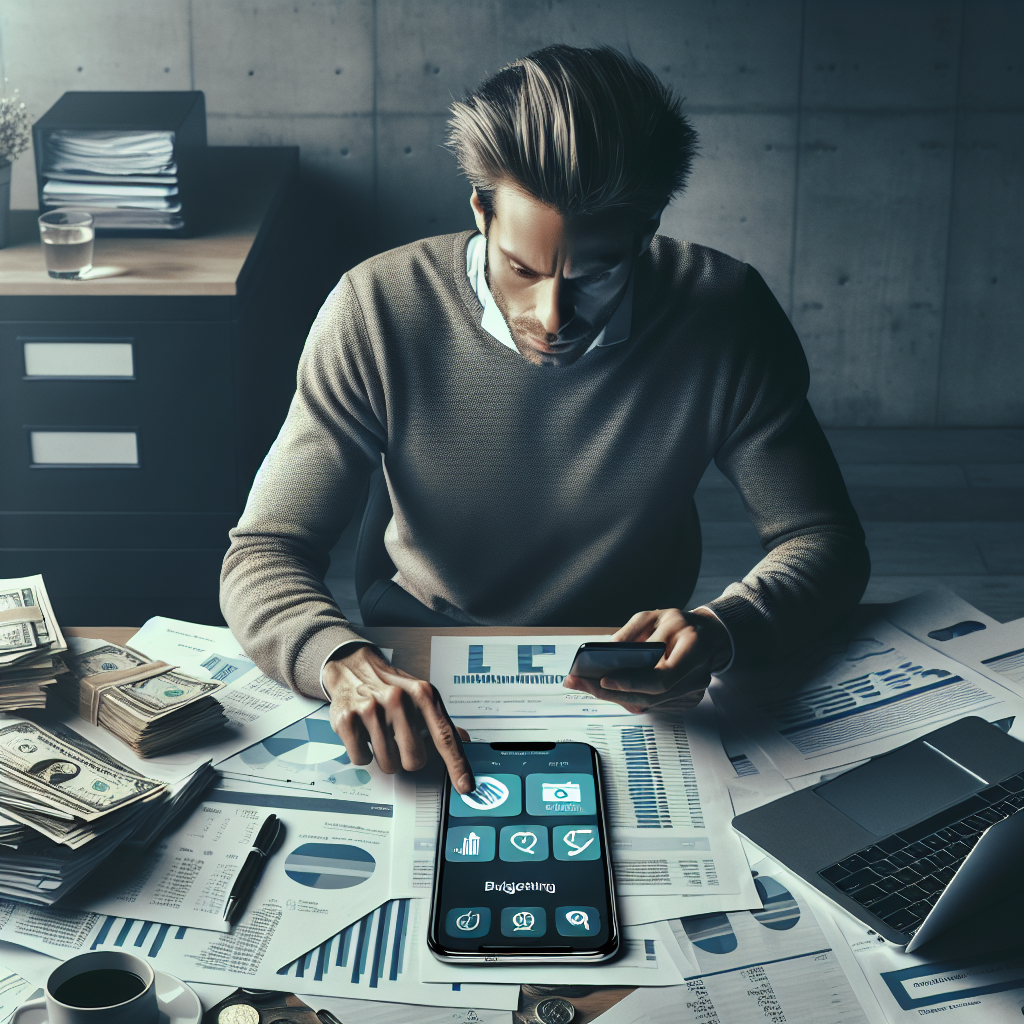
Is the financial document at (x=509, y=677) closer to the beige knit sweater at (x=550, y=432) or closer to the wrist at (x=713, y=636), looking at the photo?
the wrist at (x=713, y=636)

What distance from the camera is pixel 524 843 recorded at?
92 centimetres

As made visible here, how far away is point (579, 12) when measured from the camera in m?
3.16

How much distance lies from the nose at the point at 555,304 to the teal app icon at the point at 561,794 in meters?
0.52

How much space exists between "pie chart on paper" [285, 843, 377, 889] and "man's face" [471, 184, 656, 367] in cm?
63

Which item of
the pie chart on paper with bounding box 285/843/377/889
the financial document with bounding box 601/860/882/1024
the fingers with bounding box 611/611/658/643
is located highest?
the fingers with bounding box 611/611/658/643

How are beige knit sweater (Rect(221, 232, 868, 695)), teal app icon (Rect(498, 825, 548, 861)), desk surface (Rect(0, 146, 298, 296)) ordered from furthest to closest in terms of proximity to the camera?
1. desk surface (Rect(0, 146, 298, 296))
2. beige knit sweater (Rect(221, 232, 868, 695))
3. teal app icon (Rect(498, 825, 548, 861))

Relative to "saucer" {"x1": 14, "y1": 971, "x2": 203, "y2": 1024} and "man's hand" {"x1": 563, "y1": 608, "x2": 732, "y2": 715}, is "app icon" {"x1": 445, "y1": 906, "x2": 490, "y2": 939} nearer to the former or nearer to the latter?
"saucer" {"x1": 14, "y1": 971, "x2": 203, "y2": 1024}

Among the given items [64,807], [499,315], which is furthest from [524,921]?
[499,315]

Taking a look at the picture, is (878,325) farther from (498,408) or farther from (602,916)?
(602,916)

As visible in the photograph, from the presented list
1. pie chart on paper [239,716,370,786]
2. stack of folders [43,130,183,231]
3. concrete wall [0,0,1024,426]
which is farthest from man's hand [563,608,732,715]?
concrete wall [0,0,1024,426]

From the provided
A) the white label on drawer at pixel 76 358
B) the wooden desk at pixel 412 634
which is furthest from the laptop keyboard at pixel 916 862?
the white label on drawer at pixel 76 358

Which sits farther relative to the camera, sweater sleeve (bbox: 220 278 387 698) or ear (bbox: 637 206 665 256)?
ear (bbox: 637 206 665 256)

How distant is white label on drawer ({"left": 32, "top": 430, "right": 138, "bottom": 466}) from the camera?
2.23m

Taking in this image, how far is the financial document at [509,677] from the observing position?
3.72ft
